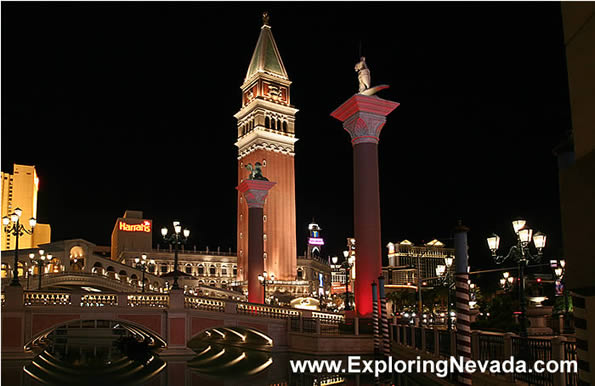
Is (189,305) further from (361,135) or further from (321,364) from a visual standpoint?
(361,135)

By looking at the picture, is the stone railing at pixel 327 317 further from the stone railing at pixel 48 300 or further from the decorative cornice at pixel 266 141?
the decorative cornice at pixel 266 141

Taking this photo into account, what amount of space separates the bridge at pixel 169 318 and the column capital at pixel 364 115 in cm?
811

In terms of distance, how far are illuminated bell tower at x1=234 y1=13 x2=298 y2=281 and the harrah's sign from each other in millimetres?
14752

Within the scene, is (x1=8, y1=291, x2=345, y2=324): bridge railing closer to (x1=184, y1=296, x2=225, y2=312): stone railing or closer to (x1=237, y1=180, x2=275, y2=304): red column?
(x1=184, y1=296, x2=225, y2=312): stone railing

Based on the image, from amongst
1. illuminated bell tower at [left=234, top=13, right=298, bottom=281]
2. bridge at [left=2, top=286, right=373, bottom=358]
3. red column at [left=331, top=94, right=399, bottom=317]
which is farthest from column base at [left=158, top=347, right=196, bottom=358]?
illuminated bell tower at [left=234, top=13, right=298, bottom=281]

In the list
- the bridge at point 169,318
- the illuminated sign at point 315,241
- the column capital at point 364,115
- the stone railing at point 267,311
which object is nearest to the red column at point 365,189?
the column capital at point 364,115

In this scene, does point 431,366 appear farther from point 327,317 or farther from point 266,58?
point 266,58

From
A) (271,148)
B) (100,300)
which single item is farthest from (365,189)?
(271,148)

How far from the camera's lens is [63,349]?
108ft

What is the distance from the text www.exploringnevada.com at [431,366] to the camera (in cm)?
1076

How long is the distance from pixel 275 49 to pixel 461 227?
293 ft

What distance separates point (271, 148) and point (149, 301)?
66796 millimetres

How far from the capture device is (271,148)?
91938 mm

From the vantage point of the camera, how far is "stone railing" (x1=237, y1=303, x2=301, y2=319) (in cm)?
2784
